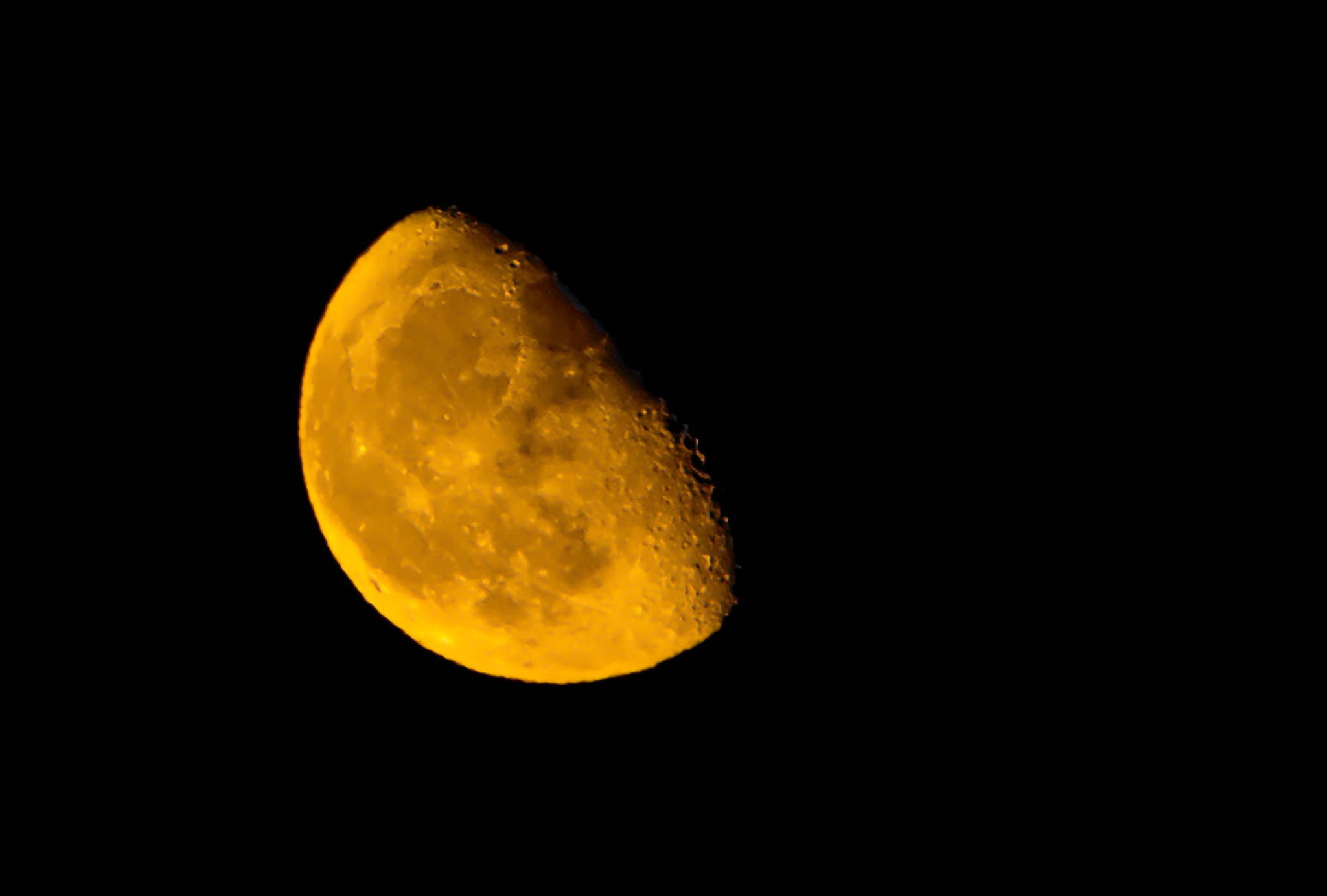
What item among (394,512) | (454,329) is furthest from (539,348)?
(394,512)

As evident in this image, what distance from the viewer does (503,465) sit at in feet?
7.11

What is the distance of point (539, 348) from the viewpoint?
84.0 inches

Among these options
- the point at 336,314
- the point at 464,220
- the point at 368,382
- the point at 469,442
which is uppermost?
the point at 464,220

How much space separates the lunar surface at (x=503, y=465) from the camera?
2135 millimetres

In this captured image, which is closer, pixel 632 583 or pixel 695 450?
pixel 695 450

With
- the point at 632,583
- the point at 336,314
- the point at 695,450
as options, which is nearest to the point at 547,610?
the point at 632,583

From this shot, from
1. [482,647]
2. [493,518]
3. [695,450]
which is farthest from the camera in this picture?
[482,647]

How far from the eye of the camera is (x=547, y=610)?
92.5 inches

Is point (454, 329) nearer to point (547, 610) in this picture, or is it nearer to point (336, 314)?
point (336, 314)

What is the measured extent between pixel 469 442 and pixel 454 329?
0.35m

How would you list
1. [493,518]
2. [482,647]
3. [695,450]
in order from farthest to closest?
[482,647] < [493,518] < [695,450]

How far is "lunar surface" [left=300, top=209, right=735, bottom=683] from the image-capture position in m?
2.13

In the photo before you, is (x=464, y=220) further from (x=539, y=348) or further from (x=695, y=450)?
(x=695, y=450)

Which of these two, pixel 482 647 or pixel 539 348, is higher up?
pixel 539 348
